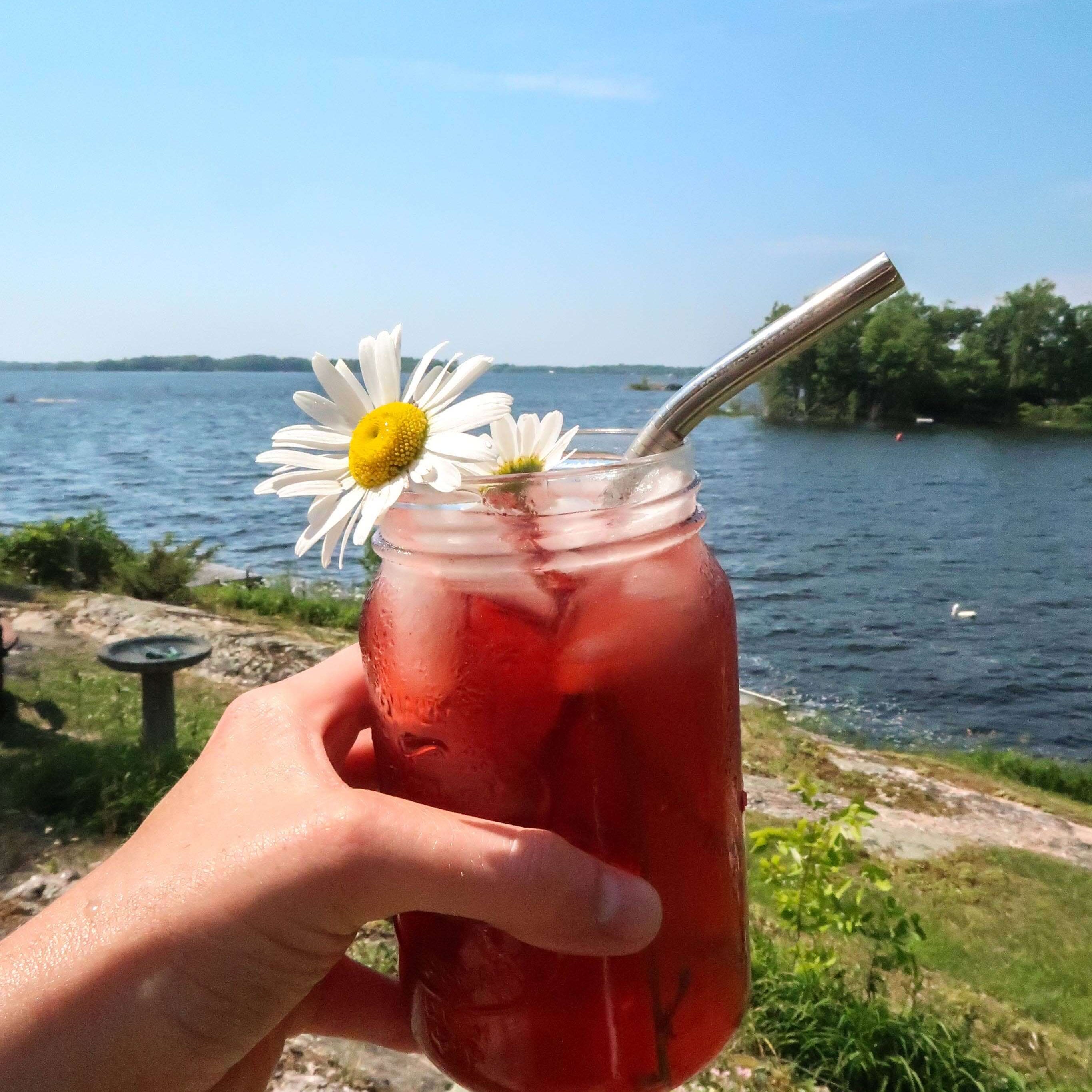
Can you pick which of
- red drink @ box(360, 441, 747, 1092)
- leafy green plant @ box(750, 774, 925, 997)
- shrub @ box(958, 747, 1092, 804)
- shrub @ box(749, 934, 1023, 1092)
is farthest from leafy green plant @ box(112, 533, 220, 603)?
red drink @ box(360, 441, 747, 1092)

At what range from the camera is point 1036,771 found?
1075 cm

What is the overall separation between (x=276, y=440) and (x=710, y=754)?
2.64 ft

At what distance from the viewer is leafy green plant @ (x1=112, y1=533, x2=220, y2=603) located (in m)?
12.5

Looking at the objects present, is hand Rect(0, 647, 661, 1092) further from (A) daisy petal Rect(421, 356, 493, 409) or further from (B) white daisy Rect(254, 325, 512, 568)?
(A) daisy petal Rect(421, 356, 493, 409)

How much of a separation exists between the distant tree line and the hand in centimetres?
3673

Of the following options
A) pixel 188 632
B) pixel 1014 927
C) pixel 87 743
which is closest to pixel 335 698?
pixel 87 743

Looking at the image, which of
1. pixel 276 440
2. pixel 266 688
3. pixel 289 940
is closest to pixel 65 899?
pixel 289 940

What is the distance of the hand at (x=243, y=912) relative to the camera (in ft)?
4.32

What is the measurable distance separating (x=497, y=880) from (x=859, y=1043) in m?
2.46

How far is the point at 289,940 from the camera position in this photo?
1.43 m

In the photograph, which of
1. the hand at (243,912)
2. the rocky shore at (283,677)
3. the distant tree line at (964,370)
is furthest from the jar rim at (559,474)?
the distant tree line at (964,370)

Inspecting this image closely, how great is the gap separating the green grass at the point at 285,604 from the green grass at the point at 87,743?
3370 mm

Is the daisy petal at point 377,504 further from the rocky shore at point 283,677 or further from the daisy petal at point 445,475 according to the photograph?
the rocky shore at point 283,677

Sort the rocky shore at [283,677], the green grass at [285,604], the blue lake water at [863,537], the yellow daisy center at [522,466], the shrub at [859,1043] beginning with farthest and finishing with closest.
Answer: the blue lake water at [863,537], the green grass at [285,604], the rocky shore at [283,677], the shrub at [859,1043], the yellow daisy center at [522,466]
